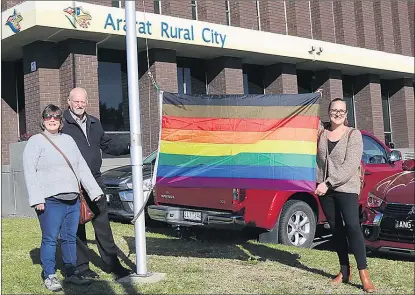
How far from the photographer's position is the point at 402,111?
888 inches

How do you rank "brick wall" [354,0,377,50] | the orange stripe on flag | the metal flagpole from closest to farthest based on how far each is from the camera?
the metal flagpole
the orange stripe on flag
"brick wall" [354,0,377,50]

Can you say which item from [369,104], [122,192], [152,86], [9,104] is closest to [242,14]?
[152,86]

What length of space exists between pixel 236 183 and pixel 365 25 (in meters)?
16.6

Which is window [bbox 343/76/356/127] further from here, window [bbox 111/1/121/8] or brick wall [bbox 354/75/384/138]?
window [bbox 111/1/121/8]

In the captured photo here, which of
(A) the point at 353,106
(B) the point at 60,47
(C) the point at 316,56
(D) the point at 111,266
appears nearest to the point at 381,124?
(A) the point at 353,106

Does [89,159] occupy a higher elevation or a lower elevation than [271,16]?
lower

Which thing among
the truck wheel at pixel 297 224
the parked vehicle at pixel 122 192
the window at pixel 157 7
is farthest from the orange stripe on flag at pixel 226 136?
the window at pixel 157 7

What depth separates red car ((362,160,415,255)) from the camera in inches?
253

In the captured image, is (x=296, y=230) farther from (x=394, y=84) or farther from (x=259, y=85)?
(x=394, y=84)

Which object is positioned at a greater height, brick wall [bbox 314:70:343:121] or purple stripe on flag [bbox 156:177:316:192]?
brick wall [bbox 314:70:343:121]

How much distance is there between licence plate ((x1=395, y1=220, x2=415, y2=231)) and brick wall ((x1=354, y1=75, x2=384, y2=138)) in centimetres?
1499

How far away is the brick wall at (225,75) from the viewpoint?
15.9m

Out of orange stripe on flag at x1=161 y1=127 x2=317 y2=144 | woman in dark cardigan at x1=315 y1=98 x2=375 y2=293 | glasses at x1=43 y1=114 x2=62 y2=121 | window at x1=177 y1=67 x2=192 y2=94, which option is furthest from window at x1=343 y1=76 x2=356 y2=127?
glasses at x1=43 y1=114 x2=62 y2=121

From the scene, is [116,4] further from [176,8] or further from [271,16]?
[271,16]
